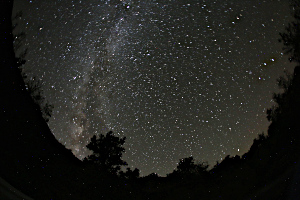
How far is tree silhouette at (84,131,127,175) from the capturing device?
69 cm

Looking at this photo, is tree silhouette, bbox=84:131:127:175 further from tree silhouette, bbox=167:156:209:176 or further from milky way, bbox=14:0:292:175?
tree silhouette, bbox=167:156:209:176

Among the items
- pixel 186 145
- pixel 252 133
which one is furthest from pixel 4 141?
pixel 252 133

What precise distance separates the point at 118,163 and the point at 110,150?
5cm

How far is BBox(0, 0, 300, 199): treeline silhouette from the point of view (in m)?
0.69

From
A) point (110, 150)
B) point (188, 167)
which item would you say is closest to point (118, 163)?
point (110, 150)

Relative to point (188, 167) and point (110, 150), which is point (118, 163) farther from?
point (188, 167)

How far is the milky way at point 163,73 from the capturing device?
2.25ft

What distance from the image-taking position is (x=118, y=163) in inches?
27.1

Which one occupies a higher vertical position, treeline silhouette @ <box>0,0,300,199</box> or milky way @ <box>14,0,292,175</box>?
milky way @ <box>14,0,292,175</box>

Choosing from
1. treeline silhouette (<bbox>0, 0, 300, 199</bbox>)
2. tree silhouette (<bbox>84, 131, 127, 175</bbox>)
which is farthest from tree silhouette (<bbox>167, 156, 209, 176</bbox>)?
tree silhouette (<bbox>84, 131, 127, 175</bbox>)

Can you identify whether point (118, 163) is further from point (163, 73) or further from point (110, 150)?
point (163, 73)

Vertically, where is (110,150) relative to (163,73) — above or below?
below

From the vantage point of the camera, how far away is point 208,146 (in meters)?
0.68

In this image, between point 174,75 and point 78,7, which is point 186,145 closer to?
point 174,75
